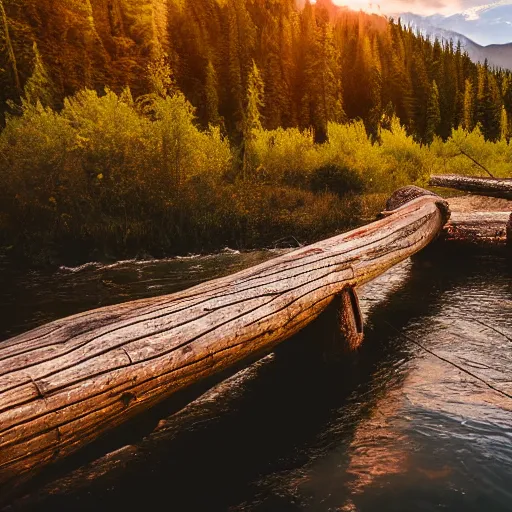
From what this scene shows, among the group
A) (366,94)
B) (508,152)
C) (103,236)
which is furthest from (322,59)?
(103,236)

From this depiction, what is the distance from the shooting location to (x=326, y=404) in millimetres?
3844

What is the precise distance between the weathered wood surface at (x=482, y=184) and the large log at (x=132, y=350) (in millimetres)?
6361

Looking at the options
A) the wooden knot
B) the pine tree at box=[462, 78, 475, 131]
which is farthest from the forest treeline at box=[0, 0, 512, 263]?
the wooden knot

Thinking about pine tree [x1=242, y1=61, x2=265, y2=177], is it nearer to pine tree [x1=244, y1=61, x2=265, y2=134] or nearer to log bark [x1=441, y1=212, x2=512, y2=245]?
pine tree [x1=244, y1=61, x2=265, y2=134]

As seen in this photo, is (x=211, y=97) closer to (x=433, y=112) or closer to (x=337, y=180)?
(x=337, y=180)

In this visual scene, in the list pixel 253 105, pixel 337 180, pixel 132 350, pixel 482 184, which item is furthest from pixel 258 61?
pixel 132 350

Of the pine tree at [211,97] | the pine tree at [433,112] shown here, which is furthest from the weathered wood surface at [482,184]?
the pine tree at [433,112]

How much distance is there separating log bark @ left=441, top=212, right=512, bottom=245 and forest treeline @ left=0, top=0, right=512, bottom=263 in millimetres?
5279

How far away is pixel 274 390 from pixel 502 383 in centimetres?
194

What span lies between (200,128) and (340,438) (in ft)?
105

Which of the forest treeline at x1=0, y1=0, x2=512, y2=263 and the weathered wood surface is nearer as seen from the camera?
the weathered wood surface

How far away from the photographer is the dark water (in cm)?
277

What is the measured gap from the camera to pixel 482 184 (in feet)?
30.0

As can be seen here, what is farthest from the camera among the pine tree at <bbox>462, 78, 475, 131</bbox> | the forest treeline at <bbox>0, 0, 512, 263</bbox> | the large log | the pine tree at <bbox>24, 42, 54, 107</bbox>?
the pine tree at <bbox>462, 78, 475, 131</bbox>
